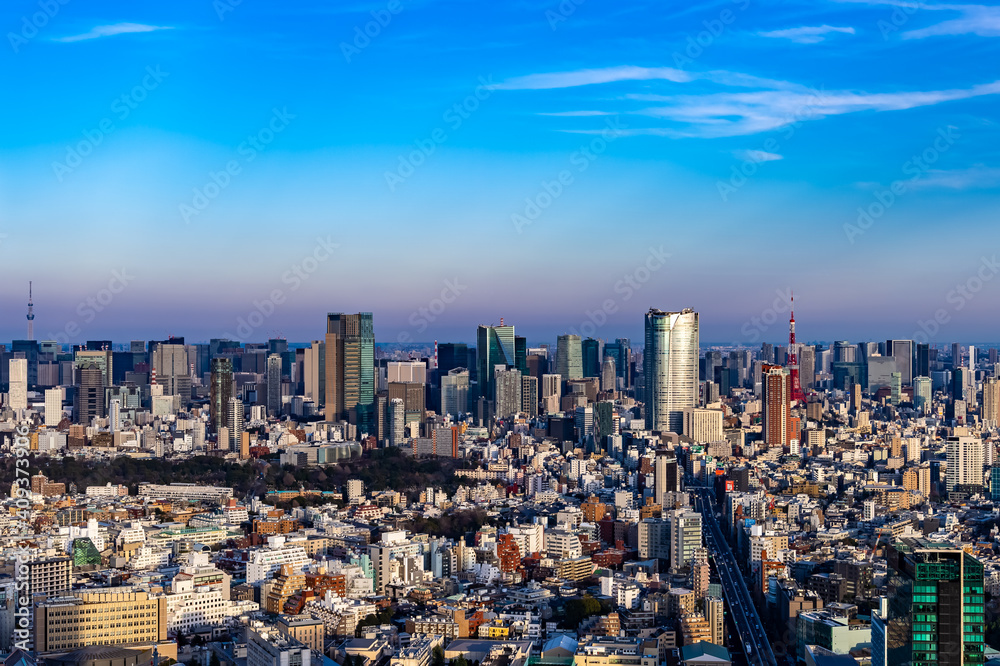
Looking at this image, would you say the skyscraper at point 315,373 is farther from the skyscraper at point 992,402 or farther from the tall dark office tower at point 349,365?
the skyscraper at point 992,402

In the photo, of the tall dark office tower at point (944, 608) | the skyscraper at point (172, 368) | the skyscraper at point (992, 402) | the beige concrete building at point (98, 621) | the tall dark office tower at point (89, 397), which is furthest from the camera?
the skyscraper at point (172, 368)

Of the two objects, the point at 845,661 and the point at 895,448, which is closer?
the point at 845,661

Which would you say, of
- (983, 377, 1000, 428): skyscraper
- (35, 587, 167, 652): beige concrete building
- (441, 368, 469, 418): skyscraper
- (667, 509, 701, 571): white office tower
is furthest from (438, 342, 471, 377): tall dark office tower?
(35, 587, 167, 652): beige concrete building

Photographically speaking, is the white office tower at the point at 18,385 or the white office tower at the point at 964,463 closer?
the white office tower at the point at 964,463

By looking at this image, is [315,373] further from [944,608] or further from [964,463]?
[944,608]

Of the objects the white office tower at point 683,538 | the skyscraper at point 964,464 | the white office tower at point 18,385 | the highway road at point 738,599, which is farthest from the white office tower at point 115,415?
the skyscraper at point 964,464

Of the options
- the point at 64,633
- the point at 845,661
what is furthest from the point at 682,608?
the point at 64,633

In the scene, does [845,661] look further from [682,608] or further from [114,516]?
[114,516]

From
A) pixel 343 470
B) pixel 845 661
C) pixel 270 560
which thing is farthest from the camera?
pixel 343 470

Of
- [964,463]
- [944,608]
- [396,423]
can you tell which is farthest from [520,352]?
[944,608]
